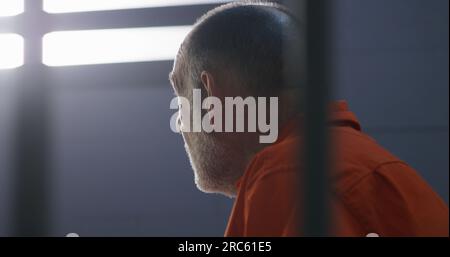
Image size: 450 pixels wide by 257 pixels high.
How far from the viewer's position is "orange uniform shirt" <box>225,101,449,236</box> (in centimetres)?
132

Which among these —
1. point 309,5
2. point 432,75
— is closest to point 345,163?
point 309,5

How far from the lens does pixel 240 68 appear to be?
68.1 inches

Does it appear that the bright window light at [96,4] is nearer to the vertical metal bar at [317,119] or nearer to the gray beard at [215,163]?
the gray beard at [215,163]

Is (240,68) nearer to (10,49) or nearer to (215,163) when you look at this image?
(215,163)

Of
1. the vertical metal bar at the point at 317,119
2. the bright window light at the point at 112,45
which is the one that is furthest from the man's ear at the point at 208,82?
the vertical metal bar at the point at 317,119

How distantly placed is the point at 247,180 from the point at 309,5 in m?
0.51

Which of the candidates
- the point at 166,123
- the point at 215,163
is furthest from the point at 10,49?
the point at 215,163

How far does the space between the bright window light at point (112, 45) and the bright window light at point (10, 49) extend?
0.27ft

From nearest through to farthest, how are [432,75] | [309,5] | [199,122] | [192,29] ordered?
1. [309,5]
2. [199,122]
3. [192,29]
4. [432,75]

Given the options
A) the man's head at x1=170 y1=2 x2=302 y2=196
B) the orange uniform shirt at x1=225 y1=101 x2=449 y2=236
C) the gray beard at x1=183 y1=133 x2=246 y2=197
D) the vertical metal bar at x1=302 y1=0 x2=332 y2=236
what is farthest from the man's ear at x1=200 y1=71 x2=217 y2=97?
the vertical metal bar at x1=302 y1=0 x2=332 y2=236

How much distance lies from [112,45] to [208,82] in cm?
60

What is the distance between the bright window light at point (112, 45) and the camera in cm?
216
